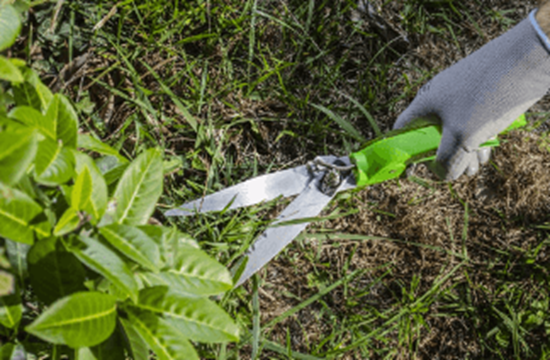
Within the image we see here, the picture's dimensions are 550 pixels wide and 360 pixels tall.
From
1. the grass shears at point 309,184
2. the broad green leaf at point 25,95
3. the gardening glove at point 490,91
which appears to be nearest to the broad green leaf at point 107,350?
the broad green leaf at point 25,95

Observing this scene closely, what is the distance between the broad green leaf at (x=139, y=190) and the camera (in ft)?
2.56

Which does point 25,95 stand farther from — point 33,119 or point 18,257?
point 18,257

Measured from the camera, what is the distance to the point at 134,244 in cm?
71

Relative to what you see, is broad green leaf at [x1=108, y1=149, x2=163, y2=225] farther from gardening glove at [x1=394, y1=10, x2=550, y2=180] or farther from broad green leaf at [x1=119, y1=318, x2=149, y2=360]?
gardening glove at [x1=394, y1=10, x2=550, y2=180]

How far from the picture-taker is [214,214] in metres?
1.54

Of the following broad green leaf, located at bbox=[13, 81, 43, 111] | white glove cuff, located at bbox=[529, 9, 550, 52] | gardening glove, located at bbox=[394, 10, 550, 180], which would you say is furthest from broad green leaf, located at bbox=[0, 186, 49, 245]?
white glove cuff, located at bbox=[529, 9, 550, 52]

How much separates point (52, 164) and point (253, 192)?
83 centimetres

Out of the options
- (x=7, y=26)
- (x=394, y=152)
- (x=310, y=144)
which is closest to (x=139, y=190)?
(x=7, y=26)

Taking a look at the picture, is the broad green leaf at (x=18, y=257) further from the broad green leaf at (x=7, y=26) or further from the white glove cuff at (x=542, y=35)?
the white glove cuff at (x=542, y=35)

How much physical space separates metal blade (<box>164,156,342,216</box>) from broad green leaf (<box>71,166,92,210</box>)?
2.40 feet

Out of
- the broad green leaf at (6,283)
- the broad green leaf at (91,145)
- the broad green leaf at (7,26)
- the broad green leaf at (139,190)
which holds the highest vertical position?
the broad green leaf at (7,26)

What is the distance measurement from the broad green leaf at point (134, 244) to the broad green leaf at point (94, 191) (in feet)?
0.10

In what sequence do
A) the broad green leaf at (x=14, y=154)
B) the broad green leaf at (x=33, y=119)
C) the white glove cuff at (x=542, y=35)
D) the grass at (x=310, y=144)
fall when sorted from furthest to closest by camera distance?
the grass at (x=310, y=144) → the white glove cuff at (x=542, y=35) → the broad green leaf at (x=33, y=119) → the broad green leaf at (x=14, y=154)

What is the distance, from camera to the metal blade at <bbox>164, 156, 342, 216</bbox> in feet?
4.76
